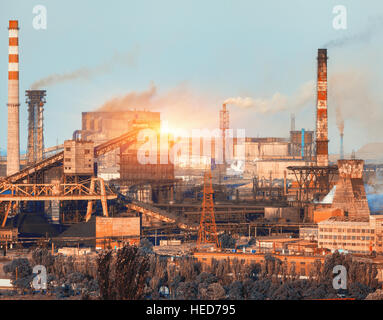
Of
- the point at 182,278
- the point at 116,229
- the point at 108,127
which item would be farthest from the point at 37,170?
the point at 108,127

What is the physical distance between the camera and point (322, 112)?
239 feet

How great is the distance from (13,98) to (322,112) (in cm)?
2209

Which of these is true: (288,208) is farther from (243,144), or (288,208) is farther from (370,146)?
(370,146)

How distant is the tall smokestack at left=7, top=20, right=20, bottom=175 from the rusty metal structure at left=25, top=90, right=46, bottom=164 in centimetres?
1235

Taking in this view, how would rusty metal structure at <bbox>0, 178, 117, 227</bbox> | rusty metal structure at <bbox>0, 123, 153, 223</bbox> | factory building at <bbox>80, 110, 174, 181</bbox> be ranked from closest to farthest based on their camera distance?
rusty metal structure at <bbox>0, 178, 117, 227</bbox>, rusty metal structure at <bbox>0, 123, 153, 223</bbox>, factory building at <bbox>80, 110, 174, 181</bbox>

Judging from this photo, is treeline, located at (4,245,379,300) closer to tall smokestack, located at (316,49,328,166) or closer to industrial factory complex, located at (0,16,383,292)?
industrial factory complex, located at (0,16,383,292)

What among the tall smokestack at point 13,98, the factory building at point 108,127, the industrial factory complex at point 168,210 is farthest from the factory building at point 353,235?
the factory building at point 108,127

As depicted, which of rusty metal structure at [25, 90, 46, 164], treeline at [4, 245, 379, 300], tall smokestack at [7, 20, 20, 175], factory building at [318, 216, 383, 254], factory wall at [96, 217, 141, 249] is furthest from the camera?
rusty metal structure at [25, 90, 46, 164]

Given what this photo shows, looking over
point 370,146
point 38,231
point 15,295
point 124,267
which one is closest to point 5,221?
point 38,231

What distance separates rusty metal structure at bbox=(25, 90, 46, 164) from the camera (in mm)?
89438

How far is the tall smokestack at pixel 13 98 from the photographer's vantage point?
2921 inches

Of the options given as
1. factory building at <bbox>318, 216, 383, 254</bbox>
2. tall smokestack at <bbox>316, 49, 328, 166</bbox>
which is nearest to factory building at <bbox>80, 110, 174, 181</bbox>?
tall smokestack at <bbox>316, 49, 328, 166</bbox>

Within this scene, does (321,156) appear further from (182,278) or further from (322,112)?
(182,278)

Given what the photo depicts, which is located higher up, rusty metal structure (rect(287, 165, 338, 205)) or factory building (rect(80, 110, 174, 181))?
factory building (rect(80, 110, 174, 181))
